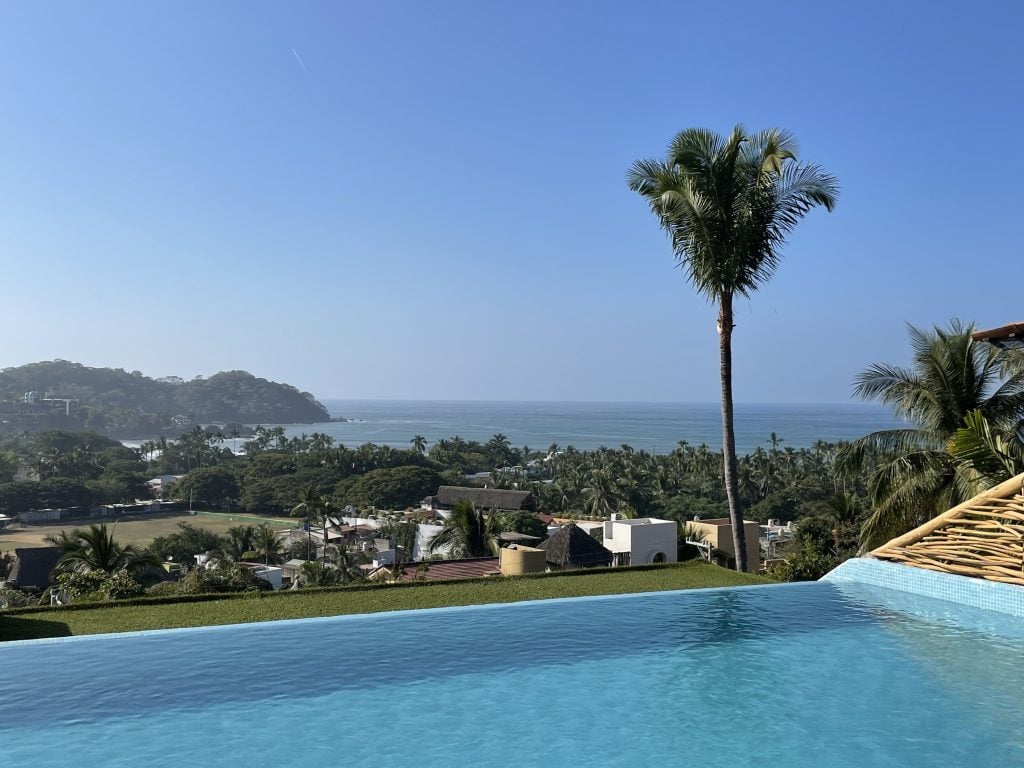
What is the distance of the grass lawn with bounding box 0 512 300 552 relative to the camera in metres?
61.1

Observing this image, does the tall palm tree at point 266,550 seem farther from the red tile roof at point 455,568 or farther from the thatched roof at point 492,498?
the red tile roof at point 455,568

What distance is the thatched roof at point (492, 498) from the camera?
6272 centimetres

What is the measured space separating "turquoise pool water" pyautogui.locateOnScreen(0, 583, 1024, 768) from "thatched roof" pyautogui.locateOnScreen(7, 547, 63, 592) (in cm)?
3556

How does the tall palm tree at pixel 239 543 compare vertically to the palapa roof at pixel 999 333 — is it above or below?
below

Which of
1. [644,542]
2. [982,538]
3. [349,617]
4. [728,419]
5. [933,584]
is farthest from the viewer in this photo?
[644,542]

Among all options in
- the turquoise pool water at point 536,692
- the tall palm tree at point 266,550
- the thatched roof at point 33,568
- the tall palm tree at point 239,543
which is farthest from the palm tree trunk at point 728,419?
the tall palm tree at point 239,543

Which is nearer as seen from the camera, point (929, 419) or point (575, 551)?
point (929, 419)

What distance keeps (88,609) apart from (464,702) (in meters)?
6.14

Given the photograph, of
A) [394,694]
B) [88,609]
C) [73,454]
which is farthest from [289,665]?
[73,454]

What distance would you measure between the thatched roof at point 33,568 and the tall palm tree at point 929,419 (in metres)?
38.2

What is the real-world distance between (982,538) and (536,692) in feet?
22.3

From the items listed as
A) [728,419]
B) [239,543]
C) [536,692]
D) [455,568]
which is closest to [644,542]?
[455,568]

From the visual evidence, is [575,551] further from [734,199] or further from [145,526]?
[145,526]

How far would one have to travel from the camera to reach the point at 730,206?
45.5ft
